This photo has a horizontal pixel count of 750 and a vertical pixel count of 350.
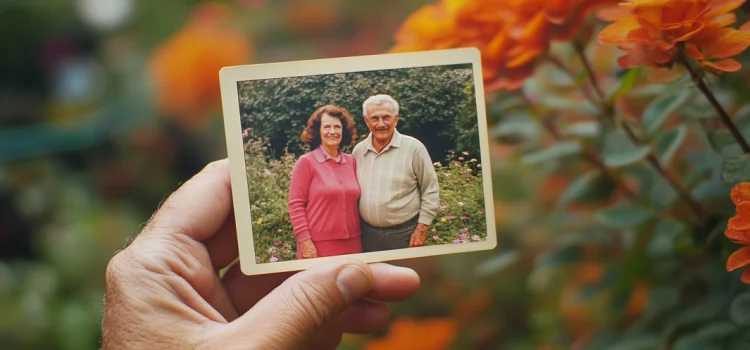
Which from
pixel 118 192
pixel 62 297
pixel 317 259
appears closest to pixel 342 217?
pixel 317 259

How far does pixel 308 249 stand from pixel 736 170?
367mm

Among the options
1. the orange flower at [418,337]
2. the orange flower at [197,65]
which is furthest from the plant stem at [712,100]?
the orange flower at [197,65]

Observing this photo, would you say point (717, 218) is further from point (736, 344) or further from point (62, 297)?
point (62, 297)

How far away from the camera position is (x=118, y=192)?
1.72 m

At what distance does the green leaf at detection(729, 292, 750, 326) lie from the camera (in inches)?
19.7

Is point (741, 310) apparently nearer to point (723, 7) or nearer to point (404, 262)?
point (723, 7)

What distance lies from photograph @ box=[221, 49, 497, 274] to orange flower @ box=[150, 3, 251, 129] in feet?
3.04

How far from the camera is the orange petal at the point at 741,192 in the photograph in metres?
0.46

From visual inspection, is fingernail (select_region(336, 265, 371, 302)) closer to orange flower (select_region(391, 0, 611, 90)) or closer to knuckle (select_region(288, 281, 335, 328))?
knuckle (select_region(288, 281, 335, 328))

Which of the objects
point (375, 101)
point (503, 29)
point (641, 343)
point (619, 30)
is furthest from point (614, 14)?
point (641, 343)

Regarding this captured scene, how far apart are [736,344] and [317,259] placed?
14.4 inches

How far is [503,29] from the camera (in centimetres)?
62

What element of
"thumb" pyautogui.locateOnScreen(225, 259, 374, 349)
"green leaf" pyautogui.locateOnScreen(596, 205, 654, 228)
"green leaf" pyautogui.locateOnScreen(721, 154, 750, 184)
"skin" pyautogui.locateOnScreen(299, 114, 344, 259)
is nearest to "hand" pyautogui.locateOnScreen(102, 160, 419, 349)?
"thumb" pyautogui.locateOnScreen(225, 259, 374, 349)

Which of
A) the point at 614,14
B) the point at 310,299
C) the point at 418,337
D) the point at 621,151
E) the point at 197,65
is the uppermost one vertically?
the point at 197,65
